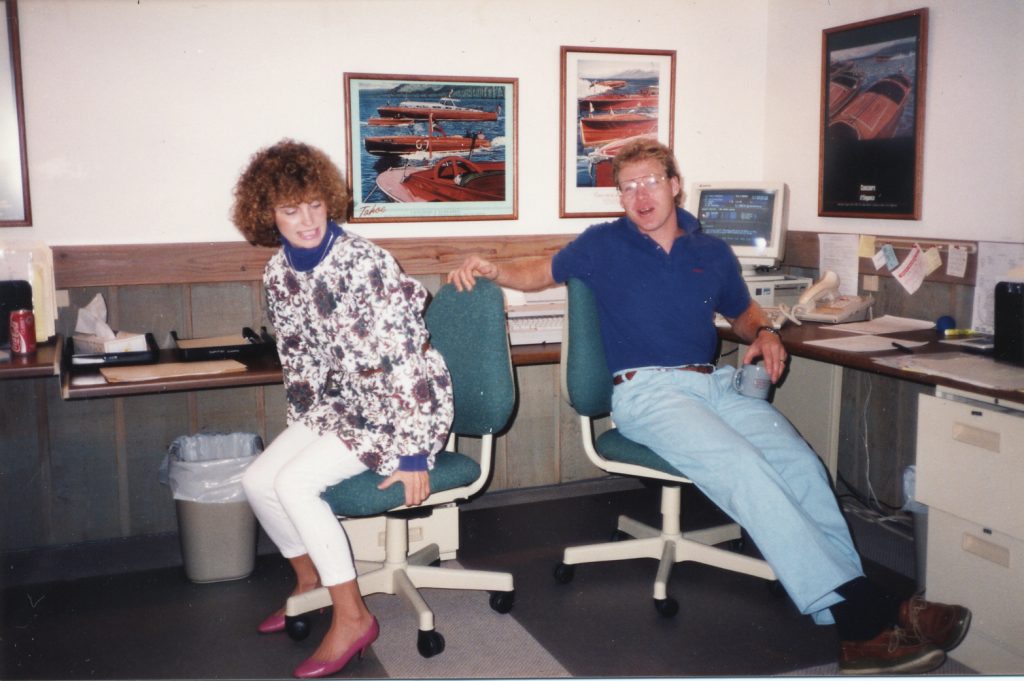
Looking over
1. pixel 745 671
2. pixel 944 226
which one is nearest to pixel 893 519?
pixel 944 226

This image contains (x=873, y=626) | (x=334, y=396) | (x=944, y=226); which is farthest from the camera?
(x=944, y=226)

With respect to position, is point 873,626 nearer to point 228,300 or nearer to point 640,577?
point 640,577

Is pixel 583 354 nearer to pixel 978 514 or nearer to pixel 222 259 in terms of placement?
pixel 978 514

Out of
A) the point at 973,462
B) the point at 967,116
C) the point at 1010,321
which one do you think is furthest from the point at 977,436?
the point at 967,116

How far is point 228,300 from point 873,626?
2216 mm

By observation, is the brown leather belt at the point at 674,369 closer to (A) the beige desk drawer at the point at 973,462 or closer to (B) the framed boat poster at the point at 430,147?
(A) the beige desk drawer at the point at 973,462

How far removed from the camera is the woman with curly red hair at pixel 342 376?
2.09m

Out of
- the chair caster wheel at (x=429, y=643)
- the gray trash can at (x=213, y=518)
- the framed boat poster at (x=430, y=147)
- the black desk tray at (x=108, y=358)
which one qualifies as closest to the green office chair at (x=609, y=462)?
the chair caster wheel at (x=429, y=643)

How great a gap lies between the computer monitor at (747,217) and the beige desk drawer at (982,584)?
1.27 metres

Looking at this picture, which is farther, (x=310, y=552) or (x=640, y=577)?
(x=640, y=577)

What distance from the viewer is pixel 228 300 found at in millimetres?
2980

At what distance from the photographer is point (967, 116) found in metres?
2.75

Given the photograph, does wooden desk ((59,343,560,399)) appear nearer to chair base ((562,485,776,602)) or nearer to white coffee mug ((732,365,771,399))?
chair base ((562,485,776,602))

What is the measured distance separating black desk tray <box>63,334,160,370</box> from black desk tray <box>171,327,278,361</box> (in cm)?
10
